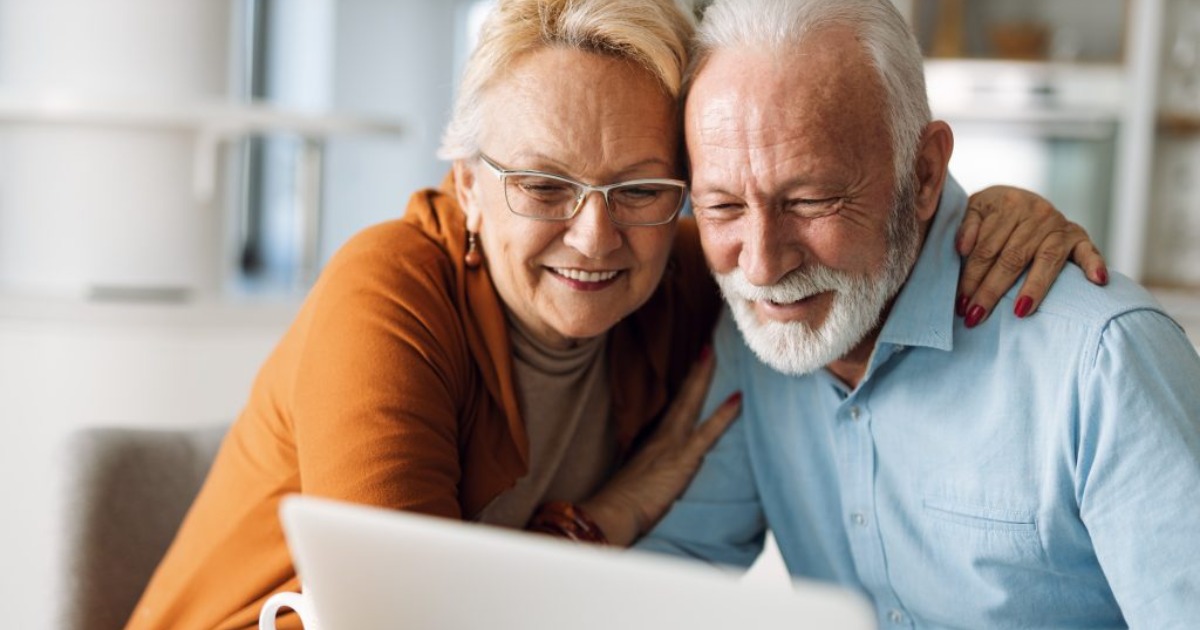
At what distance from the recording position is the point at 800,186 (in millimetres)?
1386

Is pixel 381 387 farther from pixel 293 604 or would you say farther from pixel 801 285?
pixel 801 285

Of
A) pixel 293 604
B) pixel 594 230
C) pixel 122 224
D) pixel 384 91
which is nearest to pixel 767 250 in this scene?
pixel 594 230

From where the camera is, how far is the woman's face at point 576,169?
1.42 m

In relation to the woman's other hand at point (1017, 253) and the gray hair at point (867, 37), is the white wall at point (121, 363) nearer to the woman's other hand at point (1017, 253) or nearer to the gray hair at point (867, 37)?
the gray hair at point (867, 37)

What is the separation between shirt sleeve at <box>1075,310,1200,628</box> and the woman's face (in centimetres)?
52

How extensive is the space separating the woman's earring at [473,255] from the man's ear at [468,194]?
13mm

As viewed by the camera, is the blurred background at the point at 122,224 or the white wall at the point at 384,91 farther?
the white wall at the point at 384,91

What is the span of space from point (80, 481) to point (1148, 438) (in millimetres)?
1317

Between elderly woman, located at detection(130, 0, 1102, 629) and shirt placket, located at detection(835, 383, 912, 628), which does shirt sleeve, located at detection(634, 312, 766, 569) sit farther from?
shirt placket, located at detection(835, 383, 912, 628)

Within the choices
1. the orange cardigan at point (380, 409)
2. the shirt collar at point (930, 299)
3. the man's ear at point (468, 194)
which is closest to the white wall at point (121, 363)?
the orange cardigan at point (380, 409)

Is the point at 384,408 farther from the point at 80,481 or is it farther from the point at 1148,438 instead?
the point at 1148,438

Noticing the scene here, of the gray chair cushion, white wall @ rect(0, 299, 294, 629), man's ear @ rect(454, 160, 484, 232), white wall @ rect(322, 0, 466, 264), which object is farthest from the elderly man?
white wall @ rect(322, 0, 466, 264)

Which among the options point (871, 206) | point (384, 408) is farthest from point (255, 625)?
point (871, 206)

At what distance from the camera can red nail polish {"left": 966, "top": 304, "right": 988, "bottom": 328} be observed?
1.41 metres
